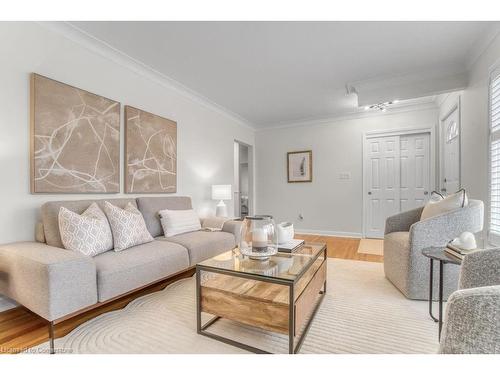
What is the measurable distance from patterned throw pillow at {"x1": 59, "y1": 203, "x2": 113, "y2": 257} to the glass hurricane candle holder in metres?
1.10

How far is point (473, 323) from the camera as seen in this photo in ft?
2.00

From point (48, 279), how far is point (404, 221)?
3095mm

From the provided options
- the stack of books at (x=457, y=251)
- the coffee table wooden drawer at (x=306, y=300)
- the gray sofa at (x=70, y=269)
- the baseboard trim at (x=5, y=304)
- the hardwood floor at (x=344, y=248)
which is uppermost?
the stack of books at (x=457, y=251)

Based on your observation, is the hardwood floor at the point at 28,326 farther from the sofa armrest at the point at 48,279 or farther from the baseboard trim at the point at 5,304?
the sofa armrest at the point at 48,279

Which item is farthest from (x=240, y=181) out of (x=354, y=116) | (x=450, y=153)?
(x=450, y=153)

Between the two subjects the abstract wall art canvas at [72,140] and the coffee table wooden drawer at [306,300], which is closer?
the coffee table wooden drawer at [306,300]

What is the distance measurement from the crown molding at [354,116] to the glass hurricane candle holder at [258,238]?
148 inches

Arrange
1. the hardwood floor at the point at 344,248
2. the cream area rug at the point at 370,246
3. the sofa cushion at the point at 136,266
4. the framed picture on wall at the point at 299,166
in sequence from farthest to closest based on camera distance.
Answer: the framed picture on wall at the point at 299,166, the cream area rug at the point at 370,246, the hardwood floor at the point at 344,248, the sofa cushion at the point at 136,266

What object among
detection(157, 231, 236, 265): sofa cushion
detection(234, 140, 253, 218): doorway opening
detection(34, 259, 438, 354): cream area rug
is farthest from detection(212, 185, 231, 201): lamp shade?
detection(234, 140, 253, 218): doorway opening

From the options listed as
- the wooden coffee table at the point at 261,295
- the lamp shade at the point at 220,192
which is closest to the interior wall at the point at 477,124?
the wooden coffee table at the point at 261,295

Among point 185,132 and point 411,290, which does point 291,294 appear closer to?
point 411,290

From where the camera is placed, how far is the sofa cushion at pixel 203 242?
2.39m

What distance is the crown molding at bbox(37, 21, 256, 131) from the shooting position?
7.09ft

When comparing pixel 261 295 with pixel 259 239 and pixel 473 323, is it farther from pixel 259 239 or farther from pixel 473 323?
pixel 473 323
